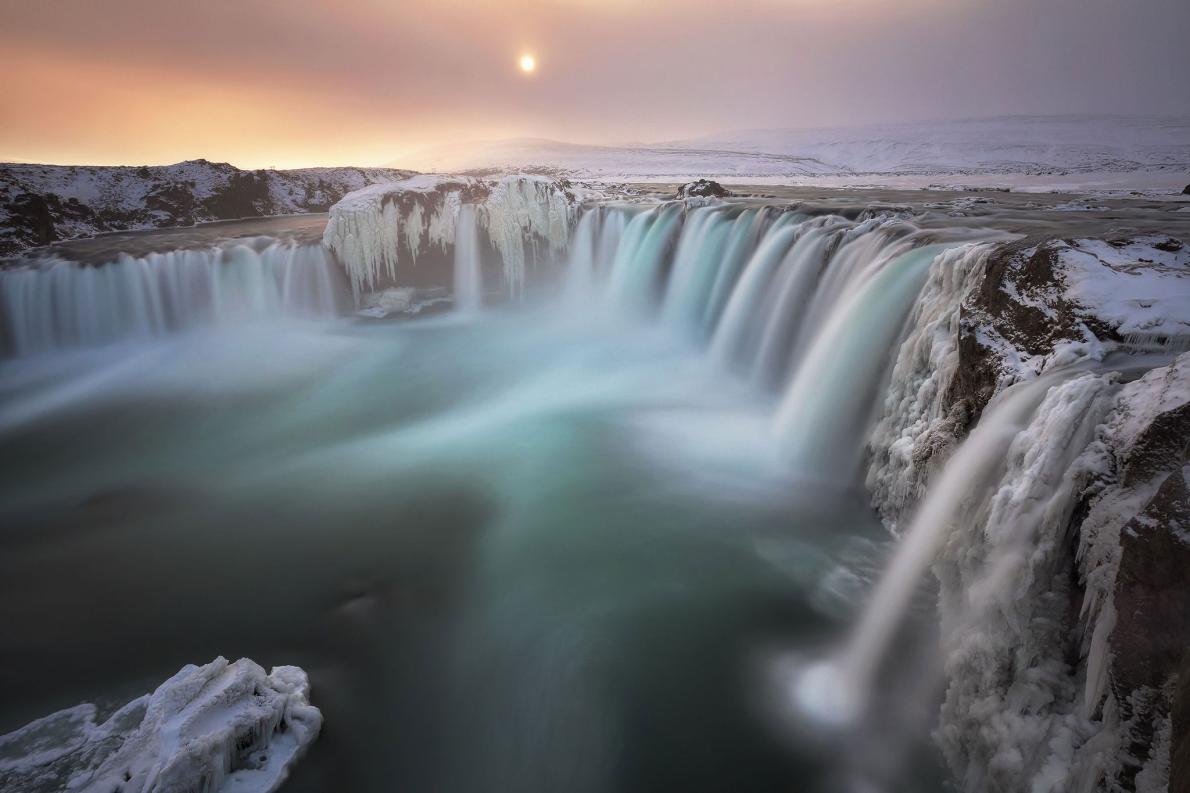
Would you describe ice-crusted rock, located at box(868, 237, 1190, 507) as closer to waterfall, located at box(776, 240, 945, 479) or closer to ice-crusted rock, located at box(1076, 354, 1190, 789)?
waterfall, located at box(776, 240, 945, 479)

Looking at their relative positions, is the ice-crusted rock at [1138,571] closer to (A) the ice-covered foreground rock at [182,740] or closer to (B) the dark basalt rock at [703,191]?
(A) the ice-covered foreground rock at [182,740]

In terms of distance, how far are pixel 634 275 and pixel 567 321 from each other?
1.84m

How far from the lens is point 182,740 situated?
270 centimetres

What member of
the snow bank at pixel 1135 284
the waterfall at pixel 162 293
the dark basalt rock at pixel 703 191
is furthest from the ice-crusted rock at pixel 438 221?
the snow bank at pixel 1135 284

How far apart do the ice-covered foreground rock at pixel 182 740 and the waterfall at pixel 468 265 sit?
11410 millimetres

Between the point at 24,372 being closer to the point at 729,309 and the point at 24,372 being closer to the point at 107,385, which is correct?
the point at 107,385

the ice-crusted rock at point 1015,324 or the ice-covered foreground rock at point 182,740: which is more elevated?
the ice-crusted rock at point 1015,324

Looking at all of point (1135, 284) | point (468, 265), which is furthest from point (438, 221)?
point (1135, 284)

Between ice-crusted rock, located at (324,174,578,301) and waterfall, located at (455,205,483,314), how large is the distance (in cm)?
18

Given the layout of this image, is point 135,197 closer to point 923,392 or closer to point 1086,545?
point 923,392

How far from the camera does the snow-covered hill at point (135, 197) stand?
16.0m

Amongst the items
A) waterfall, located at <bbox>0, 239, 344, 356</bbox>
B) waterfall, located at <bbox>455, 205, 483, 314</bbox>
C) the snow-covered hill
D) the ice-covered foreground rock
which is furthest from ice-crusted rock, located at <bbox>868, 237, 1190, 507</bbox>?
the snow-covered hill

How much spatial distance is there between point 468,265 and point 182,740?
12.5 m

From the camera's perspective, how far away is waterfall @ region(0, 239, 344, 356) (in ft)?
37.7
